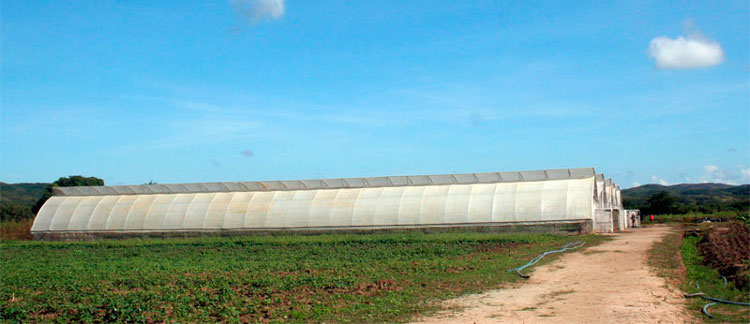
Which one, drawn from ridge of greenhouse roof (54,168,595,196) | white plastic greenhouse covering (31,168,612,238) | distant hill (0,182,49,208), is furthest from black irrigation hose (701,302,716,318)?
distant hill (0,182,49,208)

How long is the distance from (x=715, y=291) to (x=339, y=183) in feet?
108

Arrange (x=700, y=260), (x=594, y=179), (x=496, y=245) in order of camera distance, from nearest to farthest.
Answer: (x=700, y=260)
(x=496, y=245)
(x=594, y=179)

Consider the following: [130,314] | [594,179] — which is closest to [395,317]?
[130,314]

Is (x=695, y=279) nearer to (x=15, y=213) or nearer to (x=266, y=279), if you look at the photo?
(x=266, y=279)

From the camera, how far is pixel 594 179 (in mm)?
38062

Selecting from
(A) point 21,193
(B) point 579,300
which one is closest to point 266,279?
(B) point 579,300

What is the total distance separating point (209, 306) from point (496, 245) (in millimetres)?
17474

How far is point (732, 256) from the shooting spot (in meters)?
18.9

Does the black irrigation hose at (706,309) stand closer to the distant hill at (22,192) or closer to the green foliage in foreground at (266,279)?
the green foliage in foreground at (266,279)

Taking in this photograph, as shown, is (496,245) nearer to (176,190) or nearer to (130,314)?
(130,314)

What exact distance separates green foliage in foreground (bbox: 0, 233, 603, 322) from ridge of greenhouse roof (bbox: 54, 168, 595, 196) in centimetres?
884

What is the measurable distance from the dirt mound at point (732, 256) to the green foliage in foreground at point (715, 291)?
0.77 feet

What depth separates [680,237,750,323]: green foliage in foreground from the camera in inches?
457

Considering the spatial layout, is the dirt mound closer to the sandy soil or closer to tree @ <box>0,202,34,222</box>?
the sandy soil
